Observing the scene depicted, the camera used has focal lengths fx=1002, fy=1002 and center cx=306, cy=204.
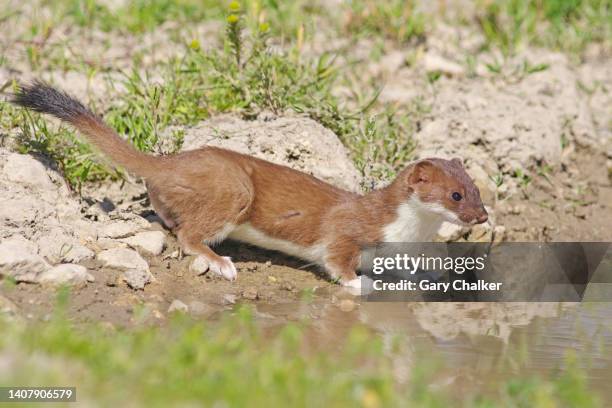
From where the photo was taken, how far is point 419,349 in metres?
5.20

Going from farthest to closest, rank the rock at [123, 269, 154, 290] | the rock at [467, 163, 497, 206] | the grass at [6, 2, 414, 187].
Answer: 1. the rock at [467, 163, 497, 206]
2. the grass at [6, 2, 414, 187]
3. the rock at [123, 269, 154, 290]

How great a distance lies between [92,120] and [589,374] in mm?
3317

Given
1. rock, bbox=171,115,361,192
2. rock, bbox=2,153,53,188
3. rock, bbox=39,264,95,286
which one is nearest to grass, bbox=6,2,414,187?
rock, bbox=171,115,361,192

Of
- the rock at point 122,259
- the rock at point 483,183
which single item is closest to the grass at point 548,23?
the rock at point 483,183

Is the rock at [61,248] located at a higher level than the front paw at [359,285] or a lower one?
higher

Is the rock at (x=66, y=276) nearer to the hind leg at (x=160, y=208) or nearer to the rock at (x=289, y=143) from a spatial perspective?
the hind leg at (x=160, y=208)

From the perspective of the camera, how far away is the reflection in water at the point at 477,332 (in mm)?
4930

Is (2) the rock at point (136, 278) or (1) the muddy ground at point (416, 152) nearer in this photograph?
(2) the rock at point (136, 278)

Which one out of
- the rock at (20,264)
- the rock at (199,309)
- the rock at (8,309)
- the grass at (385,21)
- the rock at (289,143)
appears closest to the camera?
the rock at (8,309)

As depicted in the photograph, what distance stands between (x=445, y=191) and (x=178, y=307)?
193cm

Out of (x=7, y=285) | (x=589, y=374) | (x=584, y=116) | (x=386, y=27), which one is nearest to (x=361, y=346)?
(x=589, y=374)

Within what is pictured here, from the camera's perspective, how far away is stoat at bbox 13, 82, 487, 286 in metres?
6.21

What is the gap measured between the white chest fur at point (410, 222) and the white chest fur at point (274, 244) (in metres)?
0.46

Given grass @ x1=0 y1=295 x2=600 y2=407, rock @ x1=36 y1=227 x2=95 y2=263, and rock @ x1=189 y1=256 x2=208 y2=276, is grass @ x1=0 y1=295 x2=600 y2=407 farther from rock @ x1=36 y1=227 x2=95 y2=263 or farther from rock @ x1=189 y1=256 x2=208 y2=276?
rock @ x1=189 y1=256 x2=208 y2=276
